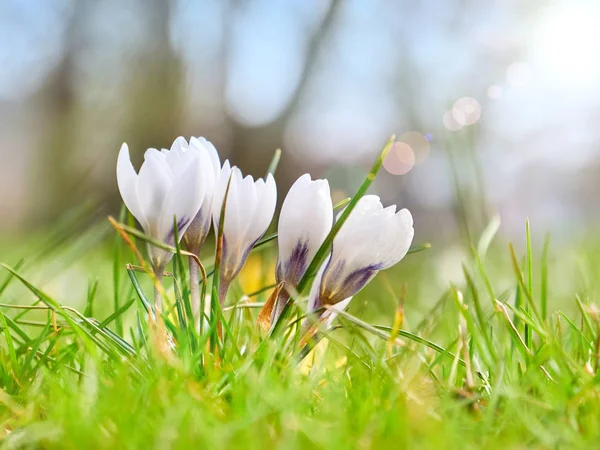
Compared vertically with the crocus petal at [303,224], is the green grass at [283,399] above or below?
below

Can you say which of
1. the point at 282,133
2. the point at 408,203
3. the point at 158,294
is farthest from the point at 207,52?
the point at 158,294

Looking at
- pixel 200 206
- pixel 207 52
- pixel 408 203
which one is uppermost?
pixel 207 52

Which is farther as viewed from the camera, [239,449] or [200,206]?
[200,206]

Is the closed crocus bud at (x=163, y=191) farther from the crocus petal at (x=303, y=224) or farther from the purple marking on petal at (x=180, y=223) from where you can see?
the crocus petal at (x=303, y=224)

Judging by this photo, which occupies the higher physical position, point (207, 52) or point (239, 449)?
point (207, 52)

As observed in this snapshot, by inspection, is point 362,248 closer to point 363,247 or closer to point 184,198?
point 363,247

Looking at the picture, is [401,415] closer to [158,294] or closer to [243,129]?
[158,294]

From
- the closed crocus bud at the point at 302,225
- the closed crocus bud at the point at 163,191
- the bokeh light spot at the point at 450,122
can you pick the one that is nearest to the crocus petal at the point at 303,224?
the closed crocus bud at the point at 302,225
